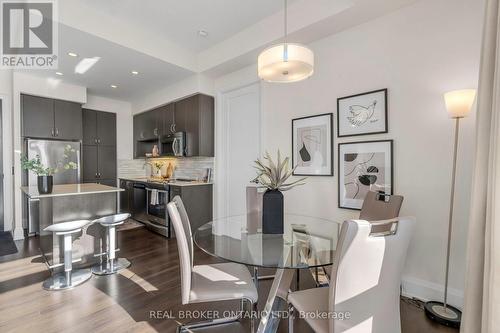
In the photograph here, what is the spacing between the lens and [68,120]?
448 cm

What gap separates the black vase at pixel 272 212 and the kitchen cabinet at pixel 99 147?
4.71m

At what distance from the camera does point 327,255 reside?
1508 mm

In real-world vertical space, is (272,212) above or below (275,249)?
above

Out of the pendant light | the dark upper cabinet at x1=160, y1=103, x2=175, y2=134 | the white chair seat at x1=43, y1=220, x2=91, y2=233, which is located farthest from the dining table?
the dark upper cabinet at x1=160, y1=103, x2=175, y2=134

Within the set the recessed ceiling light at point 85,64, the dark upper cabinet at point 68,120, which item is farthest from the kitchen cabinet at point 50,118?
the recessed ceiling light at point 85,64

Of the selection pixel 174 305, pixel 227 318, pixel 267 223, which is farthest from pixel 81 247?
pixel 267 223

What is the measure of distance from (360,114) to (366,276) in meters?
1.91

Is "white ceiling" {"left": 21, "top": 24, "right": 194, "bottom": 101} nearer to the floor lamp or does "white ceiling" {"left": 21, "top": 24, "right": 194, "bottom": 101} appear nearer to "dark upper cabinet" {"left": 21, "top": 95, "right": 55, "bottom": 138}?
"dark upper cabinet" {"left": 21, "top": 95, "right": 55, "bottom": 138}

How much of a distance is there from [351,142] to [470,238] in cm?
151

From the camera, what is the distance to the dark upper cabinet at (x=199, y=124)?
4.06 metres

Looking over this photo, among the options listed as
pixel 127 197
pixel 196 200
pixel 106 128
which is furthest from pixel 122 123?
pixel 196 200

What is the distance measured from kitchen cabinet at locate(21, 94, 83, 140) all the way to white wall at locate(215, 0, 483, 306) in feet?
15.5

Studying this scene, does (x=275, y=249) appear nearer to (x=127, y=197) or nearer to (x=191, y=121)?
(x=191, y=121)

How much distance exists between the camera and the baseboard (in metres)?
1.98
